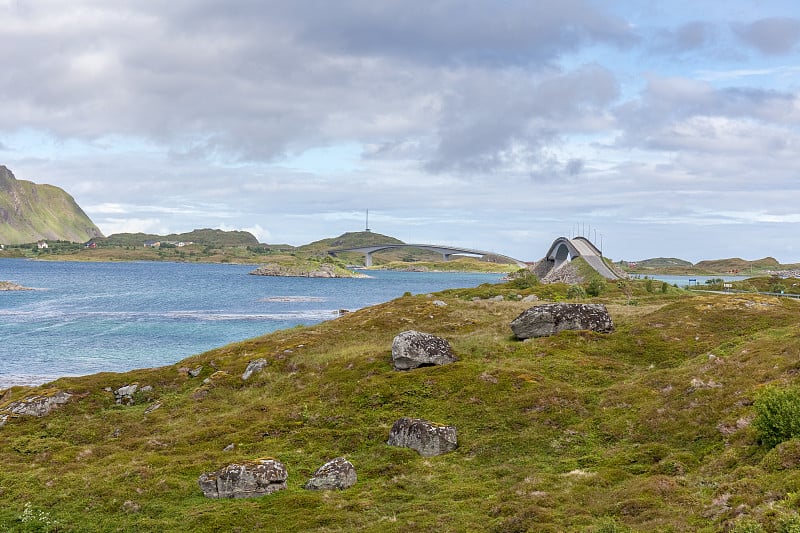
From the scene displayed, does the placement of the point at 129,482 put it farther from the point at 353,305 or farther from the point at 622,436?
the point at 353,305

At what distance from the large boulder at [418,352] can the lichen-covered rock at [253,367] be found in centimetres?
1303

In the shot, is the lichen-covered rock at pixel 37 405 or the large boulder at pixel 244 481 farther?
the lichen-covered rock at pixel 37 405

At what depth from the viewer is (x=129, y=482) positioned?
30812mm

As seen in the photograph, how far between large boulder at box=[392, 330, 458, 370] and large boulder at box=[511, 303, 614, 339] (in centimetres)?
1000

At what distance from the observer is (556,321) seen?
56.1 metres

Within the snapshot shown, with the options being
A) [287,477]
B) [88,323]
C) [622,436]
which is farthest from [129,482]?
[88,323]

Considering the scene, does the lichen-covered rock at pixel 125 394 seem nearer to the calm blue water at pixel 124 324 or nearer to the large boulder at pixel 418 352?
the large boulder at pixel 418 352

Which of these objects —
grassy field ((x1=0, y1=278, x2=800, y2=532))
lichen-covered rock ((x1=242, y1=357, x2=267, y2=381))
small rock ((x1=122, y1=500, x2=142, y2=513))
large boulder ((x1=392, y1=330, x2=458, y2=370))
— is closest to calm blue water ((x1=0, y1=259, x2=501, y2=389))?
lichen-covered rock ((x1=242, y1=357, x2=267, y2=381))

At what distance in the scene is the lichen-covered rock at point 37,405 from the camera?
45.0m

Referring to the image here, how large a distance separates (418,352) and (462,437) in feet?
41.4

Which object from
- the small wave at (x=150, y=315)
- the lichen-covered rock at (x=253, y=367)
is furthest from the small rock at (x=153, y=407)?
the small wave at (x=150, y=315)

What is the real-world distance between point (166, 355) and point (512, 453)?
68.1 m

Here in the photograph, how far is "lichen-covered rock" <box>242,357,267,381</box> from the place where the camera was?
174 feet

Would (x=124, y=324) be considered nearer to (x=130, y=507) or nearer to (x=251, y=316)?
(x=251, y=316)
